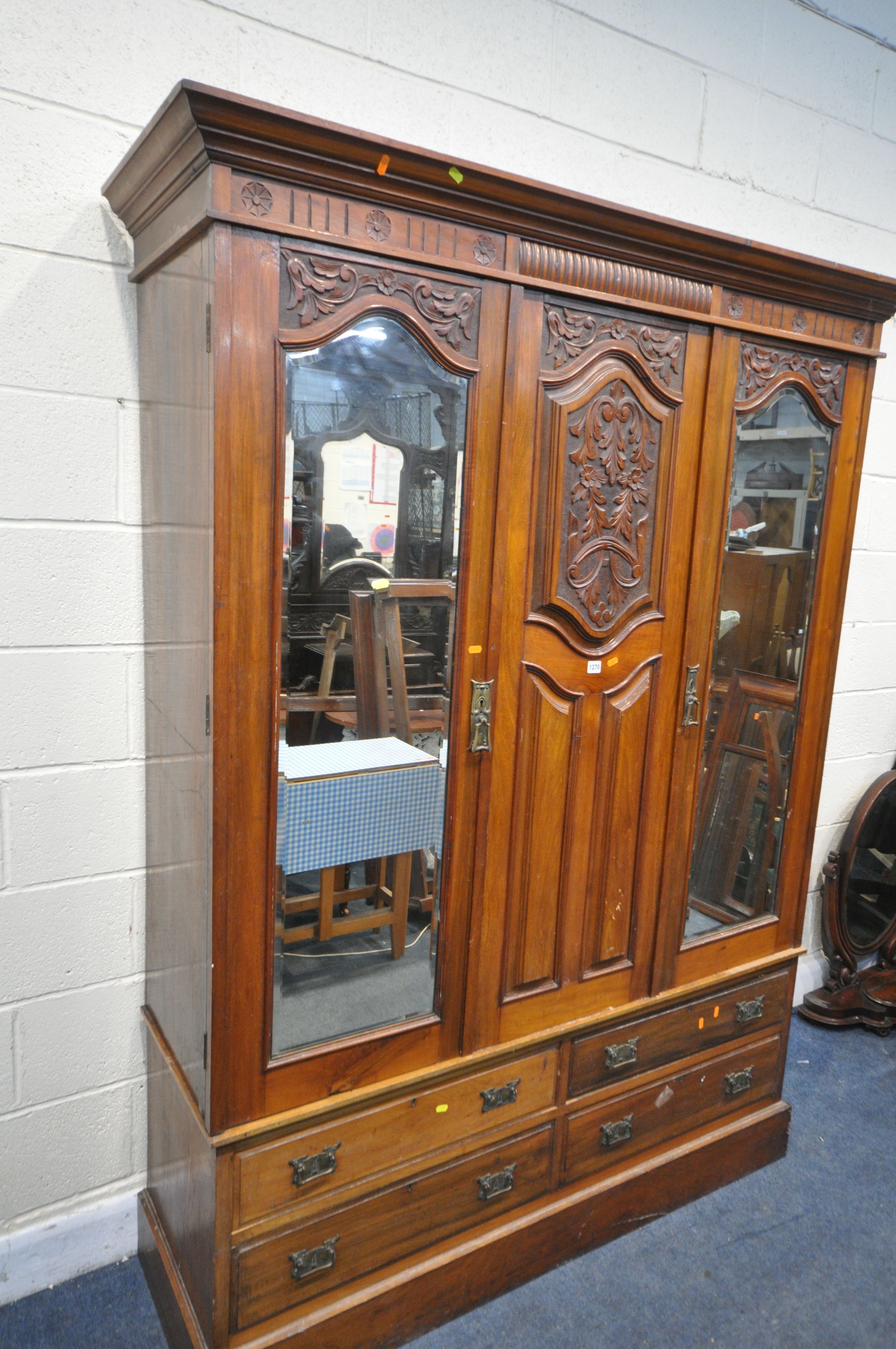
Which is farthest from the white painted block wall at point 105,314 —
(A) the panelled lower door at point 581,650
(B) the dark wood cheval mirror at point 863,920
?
(B) the dark wood cheval mirror at point 863,920

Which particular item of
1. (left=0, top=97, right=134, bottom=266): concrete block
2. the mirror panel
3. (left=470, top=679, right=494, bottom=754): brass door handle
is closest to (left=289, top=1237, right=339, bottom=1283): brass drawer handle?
(left=470, top=679, right=494, bottom=754): brass door handle

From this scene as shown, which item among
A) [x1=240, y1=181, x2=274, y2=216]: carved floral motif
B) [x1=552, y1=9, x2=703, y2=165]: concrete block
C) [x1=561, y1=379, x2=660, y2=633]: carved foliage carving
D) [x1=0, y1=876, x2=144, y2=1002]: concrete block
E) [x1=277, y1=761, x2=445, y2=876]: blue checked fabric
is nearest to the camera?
[x1=240, y1=181, x2=274, y2=216]: carved floral motif

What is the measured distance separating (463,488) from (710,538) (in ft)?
1.77

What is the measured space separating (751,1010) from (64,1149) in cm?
141

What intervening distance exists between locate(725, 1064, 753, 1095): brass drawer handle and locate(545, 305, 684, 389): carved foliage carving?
1.45 m

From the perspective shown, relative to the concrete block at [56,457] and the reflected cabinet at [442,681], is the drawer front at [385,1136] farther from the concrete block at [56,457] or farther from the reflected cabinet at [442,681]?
the concrete block at [56,457]

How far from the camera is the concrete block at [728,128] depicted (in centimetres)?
206

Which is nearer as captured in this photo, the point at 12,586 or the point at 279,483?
the point at 279,483

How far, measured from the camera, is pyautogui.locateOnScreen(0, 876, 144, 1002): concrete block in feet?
5.15

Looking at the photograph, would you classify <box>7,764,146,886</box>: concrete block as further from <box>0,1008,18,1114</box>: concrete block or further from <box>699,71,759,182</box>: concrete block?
<box>699,71,759,182</box>: concrete block

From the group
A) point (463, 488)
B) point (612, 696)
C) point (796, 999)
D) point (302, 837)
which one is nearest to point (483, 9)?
point (463, 488)

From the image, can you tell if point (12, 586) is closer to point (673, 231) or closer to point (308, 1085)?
point (308, 1085)

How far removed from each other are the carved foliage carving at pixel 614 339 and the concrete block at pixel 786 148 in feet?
3.26

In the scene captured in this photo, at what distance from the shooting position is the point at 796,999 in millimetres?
2707
